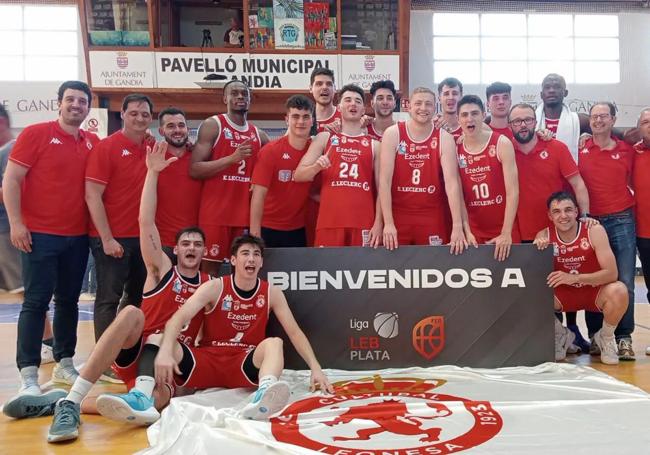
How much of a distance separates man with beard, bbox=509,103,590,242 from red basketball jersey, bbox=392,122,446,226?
2.59 ft

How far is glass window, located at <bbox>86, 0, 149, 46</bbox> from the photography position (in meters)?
10.9

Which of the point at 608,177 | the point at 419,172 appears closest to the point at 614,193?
the point at 608,177

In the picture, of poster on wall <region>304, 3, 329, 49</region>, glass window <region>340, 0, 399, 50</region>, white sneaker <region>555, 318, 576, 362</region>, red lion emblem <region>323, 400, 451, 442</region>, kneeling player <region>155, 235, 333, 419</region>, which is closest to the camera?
red lion emblem <region>323, 400, 451, 442</region>

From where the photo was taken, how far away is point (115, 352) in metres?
2.92

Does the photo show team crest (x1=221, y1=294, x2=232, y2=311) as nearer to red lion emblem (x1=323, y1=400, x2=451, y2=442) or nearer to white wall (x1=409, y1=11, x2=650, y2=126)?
red lion emblem (x1=323, y1=400, x2=451, y2=442)

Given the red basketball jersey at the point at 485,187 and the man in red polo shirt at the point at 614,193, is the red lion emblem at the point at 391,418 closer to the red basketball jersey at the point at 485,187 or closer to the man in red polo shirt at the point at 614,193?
the red basketball jersey at the point at 485,187

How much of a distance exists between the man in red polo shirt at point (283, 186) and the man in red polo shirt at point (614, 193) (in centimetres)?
243

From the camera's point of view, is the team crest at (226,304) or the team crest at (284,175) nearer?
the team crest at (226,304)

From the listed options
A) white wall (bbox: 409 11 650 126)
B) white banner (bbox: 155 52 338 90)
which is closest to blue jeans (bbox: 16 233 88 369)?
white banner (bbox: 155 52 338 90)

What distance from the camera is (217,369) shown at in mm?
3238

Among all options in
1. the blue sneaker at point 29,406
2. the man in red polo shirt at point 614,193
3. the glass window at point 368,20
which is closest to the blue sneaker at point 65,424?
the blue sneaker at point 29,406

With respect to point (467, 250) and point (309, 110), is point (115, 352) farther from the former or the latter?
point (467, 250)

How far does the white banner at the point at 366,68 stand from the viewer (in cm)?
1094

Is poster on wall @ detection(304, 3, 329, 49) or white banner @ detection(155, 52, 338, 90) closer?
white banner @ detection(155, 52, 338, 90)
